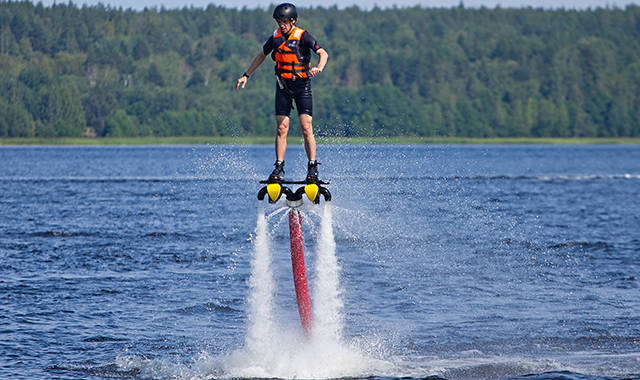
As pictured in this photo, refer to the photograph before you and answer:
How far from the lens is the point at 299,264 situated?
18.1 meters

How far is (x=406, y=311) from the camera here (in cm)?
2436

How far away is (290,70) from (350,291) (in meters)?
12.2

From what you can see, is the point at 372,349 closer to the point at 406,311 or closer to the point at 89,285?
the point at 406,311

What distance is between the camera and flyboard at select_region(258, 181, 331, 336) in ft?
53.4

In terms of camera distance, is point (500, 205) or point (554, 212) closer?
point (554, 212)

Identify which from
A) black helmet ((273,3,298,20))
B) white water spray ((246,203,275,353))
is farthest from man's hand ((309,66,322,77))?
white water spray ((246,203,275,353))

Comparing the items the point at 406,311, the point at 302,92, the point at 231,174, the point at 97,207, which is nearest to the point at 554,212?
the point at 97,207

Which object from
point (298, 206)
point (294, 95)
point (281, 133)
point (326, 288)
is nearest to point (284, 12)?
point (294, 95)

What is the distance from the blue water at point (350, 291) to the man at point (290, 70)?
1368 millimetres

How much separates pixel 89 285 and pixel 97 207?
29.9 meters

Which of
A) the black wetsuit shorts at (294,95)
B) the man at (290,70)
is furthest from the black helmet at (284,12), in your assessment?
the black wetsuit shorts at (294,95)

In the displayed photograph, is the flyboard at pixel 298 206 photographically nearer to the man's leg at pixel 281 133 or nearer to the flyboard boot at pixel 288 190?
the flyboard boot at pixel 288 190

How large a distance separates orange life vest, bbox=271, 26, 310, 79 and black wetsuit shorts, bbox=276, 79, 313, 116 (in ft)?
0.51

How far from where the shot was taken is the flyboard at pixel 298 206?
1628cm
